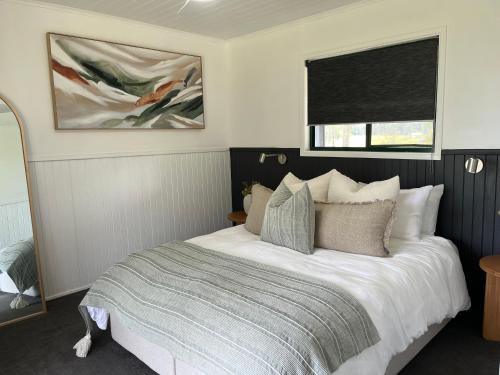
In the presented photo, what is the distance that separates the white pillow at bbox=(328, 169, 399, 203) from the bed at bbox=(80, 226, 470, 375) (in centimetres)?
34

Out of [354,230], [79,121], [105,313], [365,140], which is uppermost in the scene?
[79,121]

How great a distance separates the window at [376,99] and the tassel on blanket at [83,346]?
2446 millimetres

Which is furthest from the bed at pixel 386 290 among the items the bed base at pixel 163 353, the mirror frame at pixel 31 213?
the mirror frame at pixel 31 213

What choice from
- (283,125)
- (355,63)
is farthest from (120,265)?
(355,63)

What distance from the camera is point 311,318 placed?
1.64m

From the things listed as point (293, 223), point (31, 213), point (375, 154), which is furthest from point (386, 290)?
point (31, 213)

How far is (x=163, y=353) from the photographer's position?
1985mm

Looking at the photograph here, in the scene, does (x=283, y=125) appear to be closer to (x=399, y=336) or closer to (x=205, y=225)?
(x=205, y=225)

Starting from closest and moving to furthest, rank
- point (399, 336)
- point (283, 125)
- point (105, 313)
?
1. point (399, 336)
2. point (105, 313)
3. point (283, 125)

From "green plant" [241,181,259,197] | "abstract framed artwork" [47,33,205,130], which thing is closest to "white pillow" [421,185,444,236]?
"green plant" [241,181,259,197]

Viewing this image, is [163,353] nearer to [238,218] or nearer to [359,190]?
[359,190]

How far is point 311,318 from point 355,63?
2275 mm

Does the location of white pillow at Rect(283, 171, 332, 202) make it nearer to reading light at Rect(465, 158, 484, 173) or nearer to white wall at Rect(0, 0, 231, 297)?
reading light at Rect(465, 158, 484, 173)

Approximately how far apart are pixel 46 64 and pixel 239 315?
2557mm
